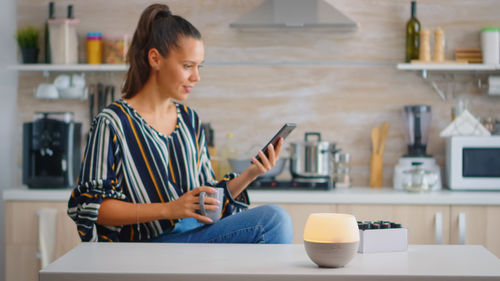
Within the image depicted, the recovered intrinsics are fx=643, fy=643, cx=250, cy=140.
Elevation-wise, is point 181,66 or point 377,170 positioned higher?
point 181,66

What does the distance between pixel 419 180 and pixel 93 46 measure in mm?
1939

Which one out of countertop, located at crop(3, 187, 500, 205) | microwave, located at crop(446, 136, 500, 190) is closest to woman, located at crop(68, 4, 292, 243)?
countertop, located at crop(3, 187, 500, 205)

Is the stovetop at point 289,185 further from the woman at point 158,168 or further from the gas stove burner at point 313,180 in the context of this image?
the woman at point 158,168

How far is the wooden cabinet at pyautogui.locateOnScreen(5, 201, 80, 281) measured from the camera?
10.8ft

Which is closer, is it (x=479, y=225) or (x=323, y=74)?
(x=479, y=225)

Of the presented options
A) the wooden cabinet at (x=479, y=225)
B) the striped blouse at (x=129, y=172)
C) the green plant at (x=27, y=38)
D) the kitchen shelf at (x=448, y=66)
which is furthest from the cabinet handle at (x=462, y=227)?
the green plant at (x=27, y=38)

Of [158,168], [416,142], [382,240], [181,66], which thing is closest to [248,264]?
[382,240]

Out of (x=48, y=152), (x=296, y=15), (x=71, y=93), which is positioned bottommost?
(x=48, y=152)

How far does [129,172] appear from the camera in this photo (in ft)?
6.44

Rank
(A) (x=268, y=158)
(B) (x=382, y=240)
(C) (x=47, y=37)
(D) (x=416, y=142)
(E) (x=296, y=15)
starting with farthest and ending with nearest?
(C) (x=47, y=37) < (D) (x=416, y=142) < (E) (x=296, y=15) < (A) (x=268, y=158) < (B) (x=382, y=240)

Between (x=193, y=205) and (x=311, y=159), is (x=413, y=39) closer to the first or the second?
(x=311, y=159)

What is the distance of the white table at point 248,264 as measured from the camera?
1286mm

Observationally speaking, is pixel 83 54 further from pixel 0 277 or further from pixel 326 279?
pixel 326 279

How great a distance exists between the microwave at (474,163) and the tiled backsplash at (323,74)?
31cm
